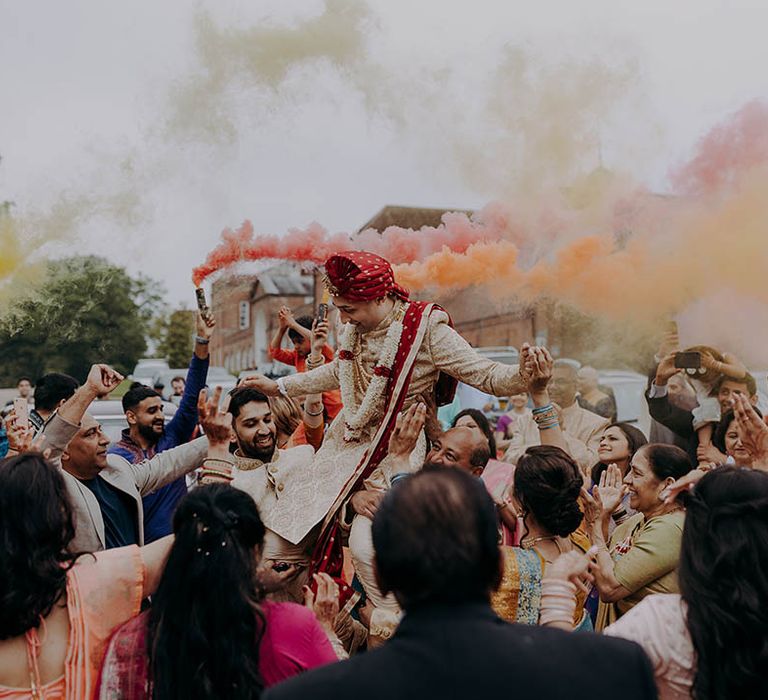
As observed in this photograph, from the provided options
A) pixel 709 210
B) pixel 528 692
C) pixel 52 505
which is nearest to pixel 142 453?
pixel 52 505

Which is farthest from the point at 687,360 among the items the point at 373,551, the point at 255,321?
the point at 255,321

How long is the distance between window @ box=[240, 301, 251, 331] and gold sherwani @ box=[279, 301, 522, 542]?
153 feet

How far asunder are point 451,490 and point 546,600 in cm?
120

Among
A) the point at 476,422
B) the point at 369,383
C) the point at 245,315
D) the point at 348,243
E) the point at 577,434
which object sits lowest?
the point at 577,434

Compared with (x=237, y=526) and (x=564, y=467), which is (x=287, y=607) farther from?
(x=564, y=467)

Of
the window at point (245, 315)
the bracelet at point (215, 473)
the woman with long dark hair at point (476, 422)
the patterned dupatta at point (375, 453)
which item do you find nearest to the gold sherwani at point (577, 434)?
the woman with long dark hair at point (476, 422)

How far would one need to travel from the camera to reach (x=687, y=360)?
7.09 metres

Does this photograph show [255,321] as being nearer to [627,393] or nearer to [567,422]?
[627,393]

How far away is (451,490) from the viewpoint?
6.63 feet

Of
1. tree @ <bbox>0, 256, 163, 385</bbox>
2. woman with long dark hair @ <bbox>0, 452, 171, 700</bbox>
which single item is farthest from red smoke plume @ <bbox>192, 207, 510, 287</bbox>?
woman with long dark hair @ <bbox>0, 452, 171, 700</bbox>

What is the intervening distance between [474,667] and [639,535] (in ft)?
7.34

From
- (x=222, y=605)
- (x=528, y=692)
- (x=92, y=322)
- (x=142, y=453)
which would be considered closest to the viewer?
(x=528, y=692)

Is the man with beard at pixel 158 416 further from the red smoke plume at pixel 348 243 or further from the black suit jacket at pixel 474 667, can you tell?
the black suit jacket at pixel 474 667

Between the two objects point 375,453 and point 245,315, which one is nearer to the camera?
point 375,453
